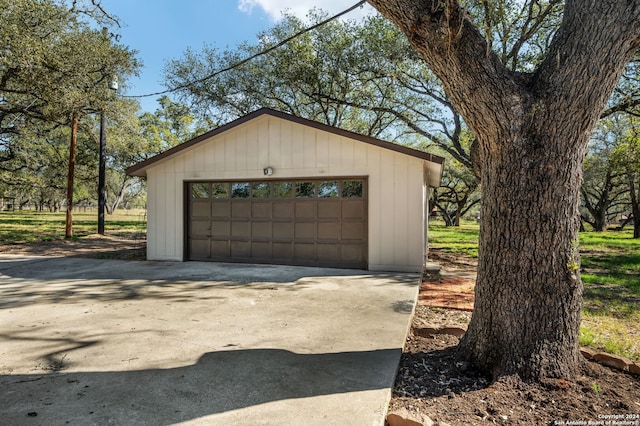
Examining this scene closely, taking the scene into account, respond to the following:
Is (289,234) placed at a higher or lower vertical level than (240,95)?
lower

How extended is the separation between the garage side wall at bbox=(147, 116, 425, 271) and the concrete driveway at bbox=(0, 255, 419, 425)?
1504mm

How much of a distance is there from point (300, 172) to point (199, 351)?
5307 mm

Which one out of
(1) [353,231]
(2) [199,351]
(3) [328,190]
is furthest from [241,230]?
(2) [199,351]

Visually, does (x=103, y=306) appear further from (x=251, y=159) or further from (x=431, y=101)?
(x=431, y=101)

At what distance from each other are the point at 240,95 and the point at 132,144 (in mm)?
9942

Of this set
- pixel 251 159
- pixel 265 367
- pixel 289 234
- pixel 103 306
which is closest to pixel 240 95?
pixel 251 159

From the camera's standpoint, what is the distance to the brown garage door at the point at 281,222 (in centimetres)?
784

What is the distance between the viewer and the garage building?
747cm

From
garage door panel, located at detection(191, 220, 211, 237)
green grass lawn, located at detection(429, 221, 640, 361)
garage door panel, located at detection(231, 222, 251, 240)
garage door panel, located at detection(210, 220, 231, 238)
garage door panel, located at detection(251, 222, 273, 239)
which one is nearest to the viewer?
green grass lawn, located at detection(429, 221, 640, 361)

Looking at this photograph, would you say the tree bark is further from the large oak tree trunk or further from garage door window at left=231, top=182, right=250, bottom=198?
garage door window at left=231, top=182, right=250, bottom=198

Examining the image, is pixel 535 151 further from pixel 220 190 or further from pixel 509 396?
pixel 220 190

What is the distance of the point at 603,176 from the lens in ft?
80.3

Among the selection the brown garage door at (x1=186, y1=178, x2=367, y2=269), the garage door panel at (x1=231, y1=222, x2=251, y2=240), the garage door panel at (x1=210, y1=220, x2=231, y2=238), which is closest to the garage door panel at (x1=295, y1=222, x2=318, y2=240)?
the brown garage door at (x1=186, y1=178, x2=367, y2=269)

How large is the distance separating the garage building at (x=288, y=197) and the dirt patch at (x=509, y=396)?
15.1ft
